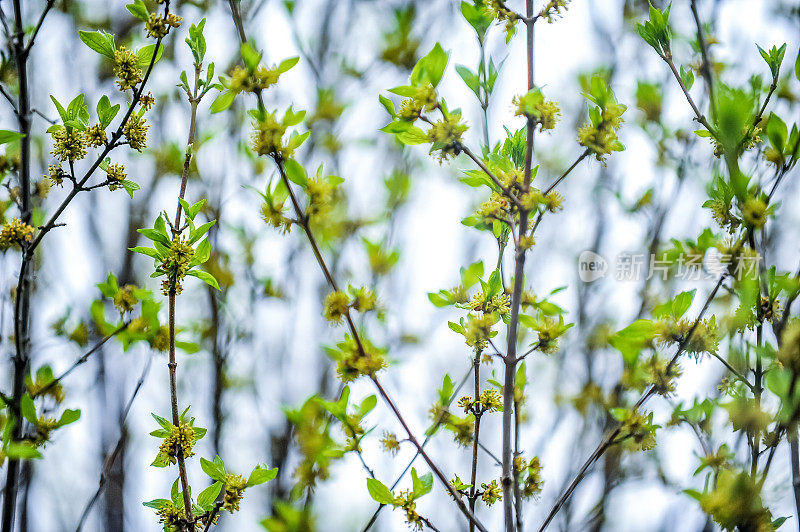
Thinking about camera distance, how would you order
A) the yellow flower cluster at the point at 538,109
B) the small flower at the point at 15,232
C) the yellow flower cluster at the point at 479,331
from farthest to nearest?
the small flower at the point at 15,232, the yellow flower cluster at the point at 479,331, the yellow flower cluster at the point at 538,109

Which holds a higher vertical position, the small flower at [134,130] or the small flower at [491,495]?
the small flower at [134,130]

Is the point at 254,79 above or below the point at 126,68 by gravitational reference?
below

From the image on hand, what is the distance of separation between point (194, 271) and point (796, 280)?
41.1 inches

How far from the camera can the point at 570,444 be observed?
2631mm

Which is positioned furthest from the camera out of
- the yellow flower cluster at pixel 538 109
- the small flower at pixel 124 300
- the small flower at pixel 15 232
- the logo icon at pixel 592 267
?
the logo icon at pixel 592 267

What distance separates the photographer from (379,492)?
3.39 ft

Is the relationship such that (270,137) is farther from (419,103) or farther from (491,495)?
(491,495)

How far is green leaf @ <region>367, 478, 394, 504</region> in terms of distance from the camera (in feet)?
3.37

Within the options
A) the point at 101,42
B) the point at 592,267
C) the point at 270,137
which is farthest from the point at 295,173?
the point at 592,267

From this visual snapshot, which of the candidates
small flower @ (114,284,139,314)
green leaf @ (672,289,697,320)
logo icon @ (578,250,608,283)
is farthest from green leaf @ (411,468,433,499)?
logo icon @ (578,250,608,283)

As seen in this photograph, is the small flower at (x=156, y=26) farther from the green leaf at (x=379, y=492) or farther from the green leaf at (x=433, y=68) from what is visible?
the green leaf at (x=379, y=492)

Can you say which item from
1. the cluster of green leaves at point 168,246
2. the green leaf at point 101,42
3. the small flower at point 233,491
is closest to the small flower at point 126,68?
the green leaf at point 101,42

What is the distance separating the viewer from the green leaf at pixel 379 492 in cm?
103

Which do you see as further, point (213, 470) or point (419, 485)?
point (213, 470)
